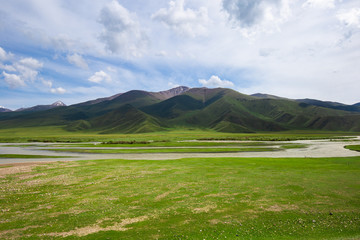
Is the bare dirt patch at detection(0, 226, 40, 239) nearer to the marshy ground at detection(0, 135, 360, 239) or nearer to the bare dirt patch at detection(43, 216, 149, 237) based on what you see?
the marshy ground at detection(0, 135, 360, 239)

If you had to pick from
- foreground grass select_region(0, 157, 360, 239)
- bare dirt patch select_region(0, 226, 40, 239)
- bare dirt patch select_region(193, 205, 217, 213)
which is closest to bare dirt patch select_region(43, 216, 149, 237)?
foreground grass select_region(0, 157, 360, 239)

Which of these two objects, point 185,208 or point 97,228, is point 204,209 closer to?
point 185,208

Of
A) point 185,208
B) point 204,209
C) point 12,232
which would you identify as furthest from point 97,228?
point 204,209

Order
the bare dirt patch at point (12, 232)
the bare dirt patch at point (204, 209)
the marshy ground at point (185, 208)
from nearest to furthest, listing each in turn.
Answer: the bare dirt patch at point (12, 232) → the marshy ground at point (185, 208) → the bare dirt patch at point (204, 209)

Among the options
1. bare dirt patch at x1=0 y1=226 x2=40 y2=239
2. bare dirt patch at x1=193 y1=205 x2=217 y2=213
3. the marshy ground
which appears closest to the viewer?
bare dirt patch at x1=0 y1=226 x2=40 y2=239

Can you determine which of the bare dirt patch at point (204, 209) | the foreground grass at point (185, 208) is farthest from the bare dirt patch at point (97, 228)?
the bare dirt patch at point (204, 209)

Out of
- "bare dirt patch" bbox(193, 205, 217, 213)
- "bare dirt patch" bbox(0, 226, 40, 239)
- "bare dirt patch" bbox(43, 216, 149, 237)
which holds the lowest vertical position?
"bare dirt patch" bbox(193, 205, 217, 213)

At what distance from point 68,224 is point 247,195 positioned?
15.8 m

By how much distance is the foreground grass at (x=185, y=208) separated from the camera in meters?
13.3

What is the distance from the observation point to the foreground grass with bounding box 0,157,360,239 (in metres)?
13.3

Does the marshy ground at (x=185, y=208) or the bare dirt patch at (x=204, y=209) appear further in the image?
the bare dirt patch at (x=204, y=209)

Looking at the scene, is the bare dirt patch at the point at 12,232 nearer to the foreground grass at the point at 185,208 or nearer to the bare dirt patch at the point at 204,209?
the foreground grass at the point at 185,208

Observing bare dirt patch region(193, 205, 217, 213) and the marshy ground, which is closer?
the marshy ground

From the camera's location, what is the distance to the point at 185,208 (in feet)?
56.4
